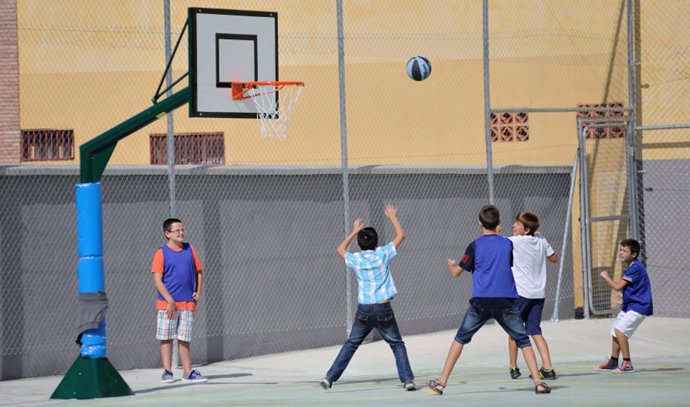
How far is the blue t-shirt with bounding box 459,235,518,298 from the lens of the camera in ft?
35.9

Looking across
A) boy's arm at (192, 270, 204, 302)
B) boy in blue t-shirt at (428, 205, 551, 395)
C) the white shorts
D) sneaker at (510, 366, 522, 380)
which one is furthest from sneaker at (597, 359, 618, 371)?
boy's arm at (192, 270, 204, 302)

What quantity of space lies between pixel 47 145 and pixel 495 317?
31.6 ft

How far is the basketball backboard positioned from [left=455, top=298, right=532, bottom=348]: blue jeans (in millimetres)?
3430

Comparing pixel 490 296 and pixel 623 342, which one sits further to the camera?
pixel 623 342

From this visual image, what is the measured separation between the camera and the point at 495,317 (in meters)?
11.0

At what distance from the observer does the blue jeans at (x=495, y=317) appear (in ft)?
35.9

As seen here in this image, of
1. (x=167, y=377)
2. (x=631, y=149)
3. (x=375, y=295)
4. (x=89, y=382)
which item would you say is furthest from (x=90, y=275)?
(x=631, y=149)

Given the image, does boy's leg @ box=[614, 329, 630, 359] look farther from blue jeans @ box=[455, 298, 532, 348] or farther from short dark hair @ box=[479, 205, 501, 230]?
short dark hair @ box=[479, 205, 501, 230]

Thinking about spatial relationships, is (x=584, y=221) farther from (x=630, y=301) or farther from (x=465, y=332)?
(x=465, y=332)

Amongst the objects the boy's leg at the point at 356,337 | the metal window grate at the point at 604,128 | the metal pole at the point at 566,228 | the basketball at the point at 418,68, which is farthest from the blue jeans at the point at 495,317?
the metal window grate at the point at 604,128

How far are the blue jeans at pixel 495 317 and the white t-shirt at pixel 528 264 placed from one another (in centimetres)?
117

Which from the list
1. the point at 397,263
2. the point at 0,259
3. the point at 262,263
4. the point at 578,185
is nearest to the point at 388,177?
the point at 397,263

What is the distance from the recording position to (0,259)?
43.6ft

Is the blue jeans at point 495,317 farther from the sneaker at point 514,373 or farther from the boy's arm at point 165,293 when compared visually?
the boy's arm at point 165,293
